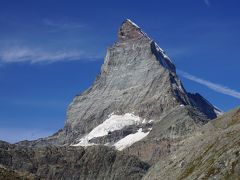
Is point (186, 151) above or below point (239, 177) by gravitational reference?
above

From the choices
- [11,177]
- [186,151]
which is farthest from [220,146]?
[11,177]

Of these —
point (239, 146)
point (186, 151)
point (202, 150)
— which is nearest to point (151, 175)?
point (186, 151)

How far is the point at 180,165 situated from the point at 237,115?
70.7 feet

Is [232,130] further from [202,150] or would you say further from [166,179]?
[166,179]

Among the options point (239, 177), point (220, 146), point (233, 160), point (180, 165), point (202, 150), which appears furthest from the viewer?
point (180, 165)

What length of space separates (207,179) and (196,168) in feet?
44.5

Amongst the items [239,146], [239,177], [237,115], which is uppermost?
[237,115]

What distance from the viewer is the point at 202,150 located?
438 feet

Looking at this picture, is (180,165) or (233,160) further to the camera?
(180,165)

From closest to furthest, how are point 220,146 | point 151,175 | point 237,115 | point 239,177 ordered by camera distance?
point 239,177
point 220,146
point 237,115
point 151,175

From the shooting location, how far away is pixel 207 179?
365 ft

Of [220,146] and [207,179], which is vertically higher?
[220,146]

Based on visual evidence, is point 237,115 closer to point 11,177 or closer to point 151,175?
point 151,175

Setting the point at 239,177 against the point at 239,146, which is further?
the point at 239,146
